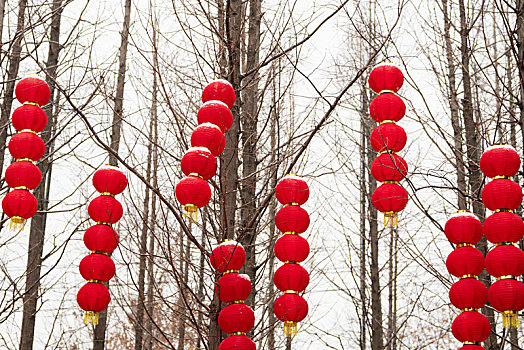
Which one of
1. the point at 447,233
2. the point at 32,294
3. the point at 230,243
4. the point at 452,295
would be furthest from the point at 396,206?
the point at 32,294

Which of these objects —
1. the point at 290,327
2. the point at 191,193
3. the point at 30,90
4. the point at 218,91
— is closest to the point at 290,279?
the point at 290,327

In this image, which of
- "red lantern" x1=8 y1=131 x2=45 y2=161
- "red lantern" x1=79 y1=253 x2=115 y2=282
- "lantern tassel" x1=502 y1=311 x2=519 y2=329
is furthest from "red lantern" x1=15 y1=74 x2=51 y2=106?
"lantern tassel" x1=502 y1=311 x2=519 y2=329

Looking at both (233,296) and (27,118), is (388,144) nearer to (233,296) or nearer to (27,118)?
(233,296)

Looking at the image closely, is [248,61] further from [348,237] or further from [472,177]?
[348,237]

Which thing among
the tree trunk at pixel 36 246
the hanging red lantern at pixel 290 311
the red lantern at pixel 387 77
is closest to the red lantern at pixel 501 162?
the red lantern at pixel 387 77

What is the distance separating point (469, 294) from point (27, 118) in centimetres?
376

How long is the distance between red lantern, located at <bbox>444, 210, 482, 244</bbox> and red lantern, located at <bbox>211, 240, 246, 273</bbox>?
5.45ft

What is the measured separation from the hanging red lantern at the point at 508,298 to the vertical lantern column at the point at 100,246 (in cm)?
286

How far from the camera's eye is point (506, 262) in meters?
4.01

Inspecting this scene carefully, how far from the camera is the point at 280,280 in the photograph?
409cm

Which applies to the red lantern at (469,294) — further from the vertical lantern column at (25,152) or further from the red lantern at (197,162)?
the vertical lantern column at (25,152)

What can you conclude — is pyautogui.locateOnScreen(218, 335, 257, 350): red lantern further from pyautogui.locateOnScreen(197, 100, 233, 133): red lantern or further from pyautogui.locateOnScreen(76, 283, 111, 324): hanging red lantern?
pyautogui.locateOnScreen(197, 100, 233, 133): red lantern

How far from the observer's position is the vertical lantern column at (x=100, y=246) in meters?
4.40

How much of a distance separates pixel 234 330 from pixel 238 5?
9.77 ft
